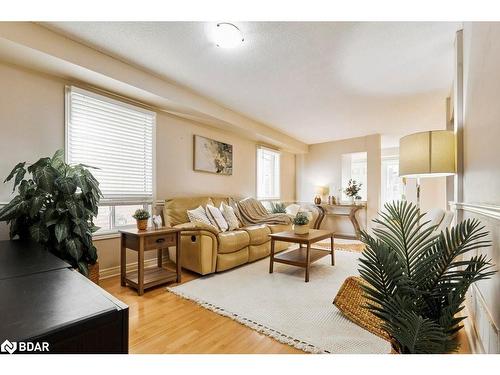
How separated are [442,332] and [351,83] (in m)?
2.84

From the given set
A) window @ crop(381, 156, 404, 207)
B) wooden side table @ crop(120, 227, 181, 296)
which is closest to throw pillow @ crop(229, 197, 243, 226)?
wooden side table @ crop(120, 227, 181, 296)

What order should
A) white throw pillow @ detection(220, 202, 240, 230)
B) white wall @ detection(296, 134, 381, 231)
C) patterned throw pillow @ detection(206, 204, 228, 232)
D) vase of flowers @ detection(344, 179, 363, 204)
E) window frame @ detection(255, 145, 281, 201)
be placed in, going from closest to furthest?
patterned throw pillow @ detection(206, 204, 228, 232) < white throw pillow @ detection(220, 202, 240, 230) < window frame @ detection(255, 145, 281, 201) < white wall @ detection(296, 134, 381, 231) < vase of flowers @ detection(344, 179, 363, 204)

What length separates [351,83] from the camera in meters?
3.12

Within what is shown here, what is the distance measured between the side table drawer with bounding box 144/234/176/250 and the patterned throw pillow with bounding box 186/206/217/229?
18.7 inches

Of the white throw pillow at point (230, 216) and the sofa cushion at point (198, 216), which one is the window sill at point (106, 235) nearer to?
the sofa cushion at point (198, 216)

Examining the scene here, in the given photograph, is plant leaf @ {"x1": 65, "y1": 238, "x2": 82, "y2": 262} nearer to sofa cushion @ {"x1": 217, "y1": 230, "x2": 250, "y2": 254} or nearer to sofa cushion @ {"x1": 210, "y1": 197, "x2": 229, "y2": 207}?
sofa cushion @ {"x1": 217, "y1": 230, "x2": 250, "y2": 254}

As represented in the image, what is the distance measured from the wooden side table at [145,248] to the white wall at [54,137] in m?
0.39

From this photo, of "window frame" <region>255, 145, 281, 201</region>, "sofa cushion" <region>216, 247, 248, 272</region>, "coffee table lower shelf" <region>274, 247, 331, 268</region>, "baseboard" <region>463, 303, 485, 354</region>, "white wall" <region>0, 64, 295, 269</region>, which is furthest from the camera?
"window frame" <region>255, 145, 281, 201</region>

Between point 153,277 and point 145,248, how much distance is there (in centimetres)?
40

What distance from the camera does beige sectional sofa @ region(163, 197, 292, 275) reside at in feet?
9.71

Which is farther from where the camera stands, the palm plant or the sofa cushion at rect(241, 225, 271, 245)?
the sofa cushion at rect(241, 225, 271, 245)

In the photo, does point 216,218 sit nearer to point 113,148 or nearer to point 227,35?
point 113,148

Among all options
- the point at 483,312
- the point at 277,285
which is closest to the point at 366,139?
the point at 277,285
